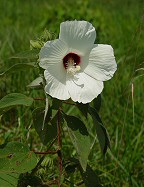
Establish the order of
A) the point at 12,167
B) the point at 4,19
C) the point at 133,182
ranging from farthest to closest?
the point at 4,19 → the point at 133,182 → the point at 12,167

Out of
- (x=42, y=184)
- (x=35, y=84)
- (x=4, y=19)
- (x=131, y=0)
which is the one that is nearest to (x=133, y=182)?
(x=42, y=184)

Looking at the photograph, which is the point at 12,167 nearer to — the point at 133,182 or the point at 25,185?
the point at 25,185

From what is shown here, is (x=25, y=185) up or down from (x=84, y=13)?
up

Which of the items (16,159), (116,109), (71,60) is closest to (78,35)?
(71,60)

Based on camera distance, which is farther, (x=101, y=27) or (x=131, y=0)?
(x=131, y=0)

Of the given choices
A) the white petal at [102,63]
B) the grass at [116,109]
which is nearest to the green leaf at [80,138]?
the white petal at [102,63]

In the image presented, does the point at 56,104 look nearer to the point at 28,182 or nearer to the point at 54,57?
the point at 54,57
